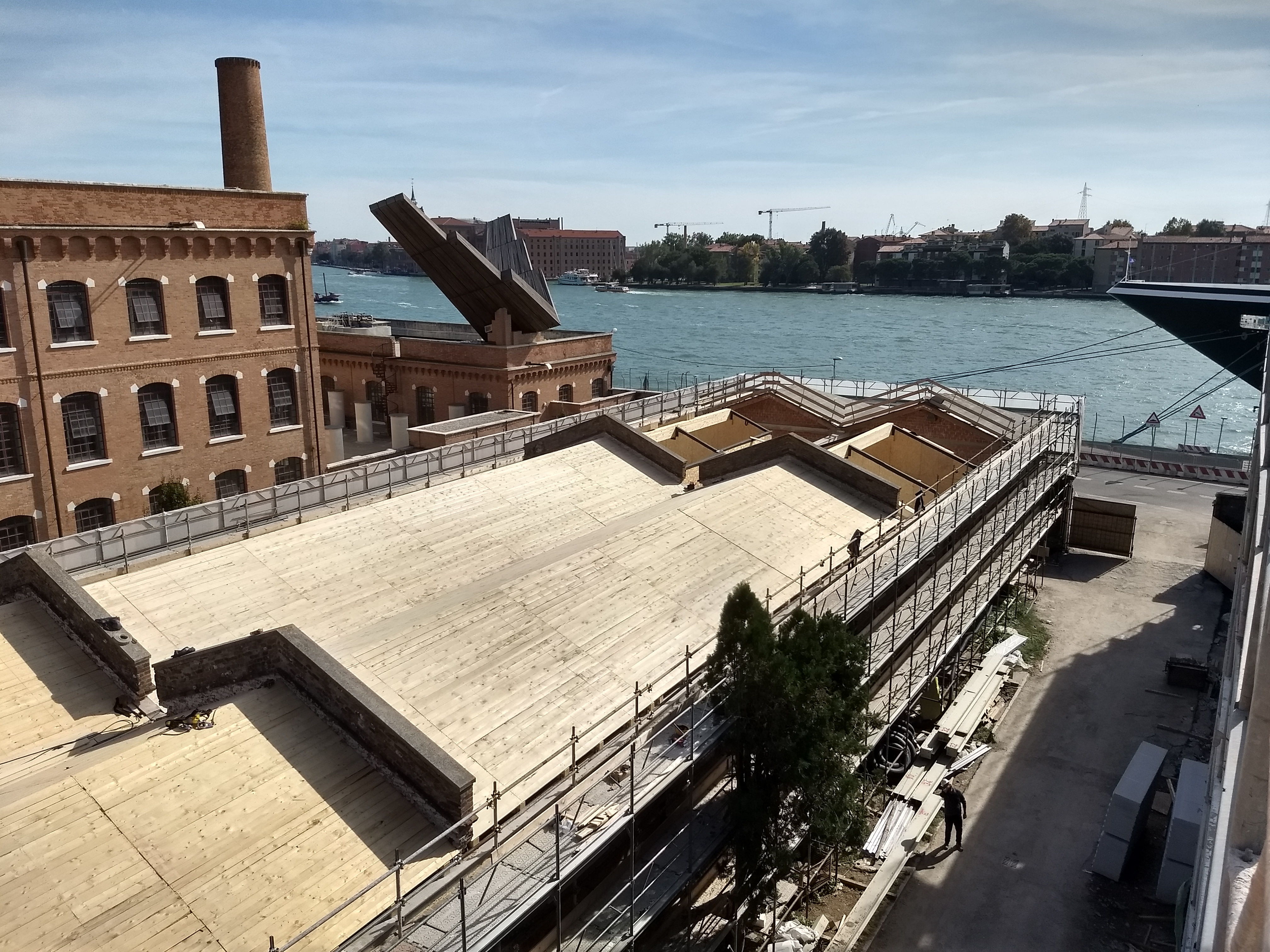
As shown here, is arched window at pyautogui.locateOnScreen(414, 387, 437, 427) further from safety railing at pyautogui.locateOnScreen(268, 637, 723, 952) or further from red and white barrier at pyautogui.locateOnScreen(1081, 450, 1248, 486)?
red and white barrier at pyautogui.locateOnScreen(1081, 450, 1248, 486)

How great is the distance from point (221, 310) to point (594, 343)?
1899 cm

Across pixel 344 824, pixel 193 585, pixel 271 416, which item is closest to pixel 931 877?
pixel 344 824

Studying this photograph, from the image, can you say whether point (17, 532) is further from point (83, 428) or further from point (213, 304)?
point (213, 304)

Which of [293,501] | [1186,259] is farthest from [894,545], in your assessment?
[1186,259]

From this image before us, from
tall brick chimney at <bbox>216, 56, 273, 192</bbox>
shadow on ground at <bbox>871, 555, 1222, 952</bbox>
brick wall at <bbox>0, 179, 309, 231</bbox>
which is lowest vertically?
shadow on ground at <bbox>871, 555, 1222, 952</bbox>

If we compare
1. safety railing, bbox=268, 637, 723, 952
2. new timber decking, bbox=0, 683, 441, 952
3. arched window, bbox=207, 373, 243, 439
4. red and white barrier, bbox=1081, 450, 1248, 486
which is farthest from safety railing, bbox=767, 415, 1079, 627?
red and white barrier, bbox=1081, 450, 1248, 486

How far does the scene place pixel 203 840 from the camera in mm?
11188

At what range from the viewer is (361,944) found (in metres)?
10.4

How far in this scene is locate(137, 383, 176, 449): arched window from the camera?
97.1ft

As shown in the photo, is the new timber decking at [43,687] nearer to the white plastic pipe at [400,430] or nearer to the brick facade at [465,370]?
the brick facade at [465,370]

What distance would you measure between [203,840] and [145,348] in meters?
22.4

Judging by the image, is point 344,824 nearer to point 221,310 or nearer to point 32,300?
point 32,300

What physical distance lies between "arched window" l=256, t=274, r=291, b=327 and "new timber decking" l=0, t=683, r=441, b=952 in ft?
74.6

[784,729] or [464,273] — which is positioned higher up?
[464,273]
